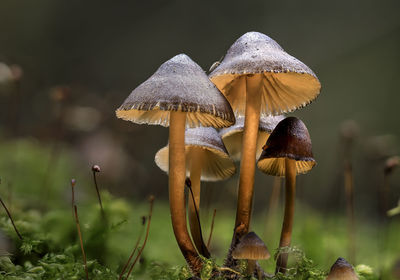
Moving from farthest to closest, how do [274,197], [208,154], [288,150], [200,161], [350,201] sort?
1. [274,197]
2. [350,201]
3. [208,154]
4. [200,161]
5. [288,150]

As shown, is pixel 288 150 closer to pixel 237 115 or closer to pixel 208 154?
pixel 237 115

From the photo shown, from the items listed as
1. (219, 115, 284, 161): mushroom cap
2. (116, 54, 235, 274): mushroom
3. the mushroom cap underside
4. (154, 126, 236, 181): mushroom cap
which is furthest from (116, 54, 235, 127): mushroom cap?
the mushroom cap underside

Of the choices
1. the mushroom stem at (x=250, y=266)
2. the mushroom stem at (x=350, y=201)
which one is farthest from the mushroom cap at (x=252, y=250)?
the mushroom stem at (x=350, y=201)

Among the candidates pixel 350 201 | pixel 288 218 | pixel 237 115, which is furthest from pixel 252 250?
pixel 350 201

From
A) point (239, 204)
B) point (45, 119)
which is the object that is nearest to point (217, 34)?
point (45, 119)

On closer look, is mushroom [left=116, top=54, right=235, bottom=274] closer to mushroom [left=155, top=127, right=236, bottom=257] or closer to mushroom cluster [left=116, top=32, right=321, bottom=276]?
mushroom cluster [left=116, top=32, right=321, bottom=276]

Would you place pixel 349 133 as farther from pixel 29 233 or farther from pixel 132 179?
pixel 132 179

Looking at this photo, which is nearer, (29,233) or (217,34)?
(29,233)

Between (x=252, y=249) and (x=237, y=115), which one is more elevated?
(x=237, y=115)
